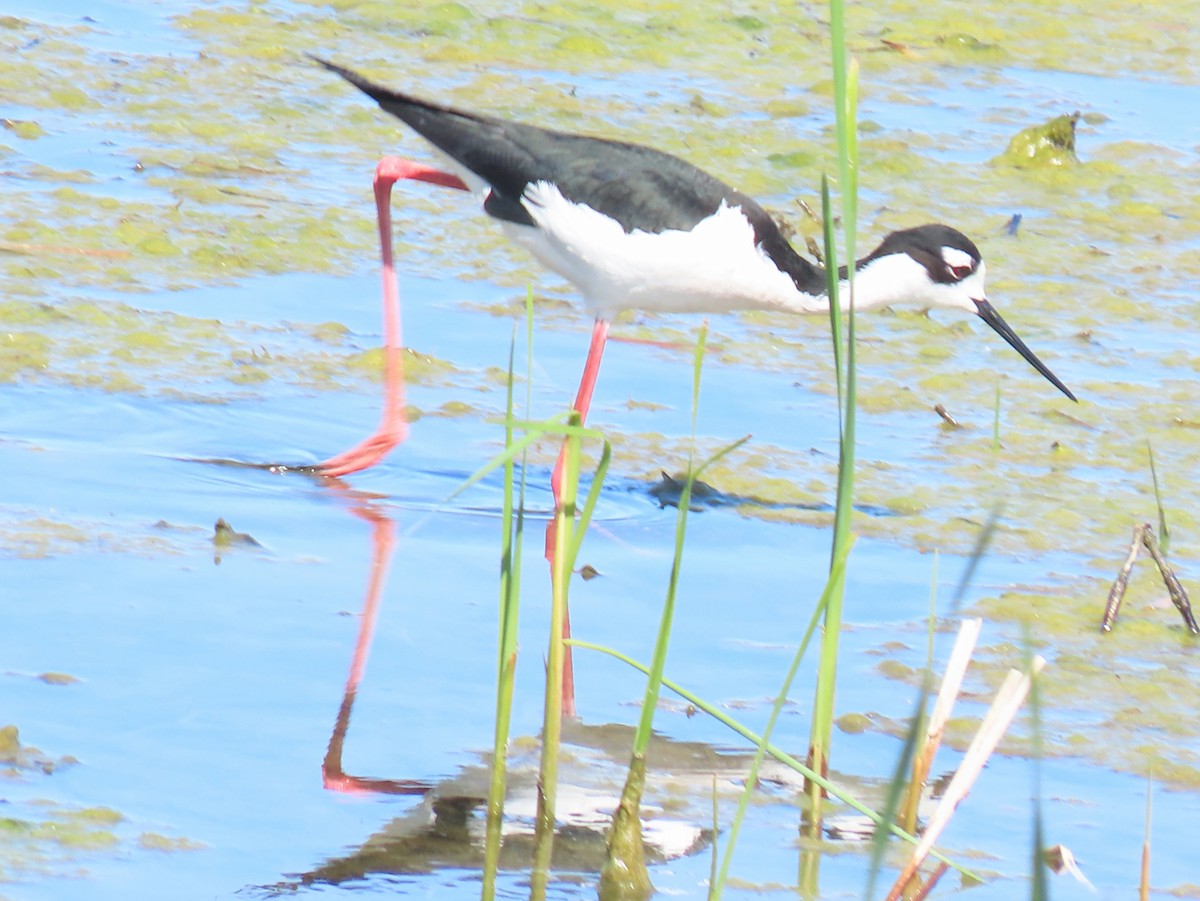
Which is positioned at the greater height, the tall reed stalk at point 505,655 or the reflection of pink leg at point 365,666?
the tall reed stalk at point 505,655

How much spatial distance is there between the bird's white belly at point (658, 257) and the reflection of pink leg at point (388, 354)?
1.37 feet

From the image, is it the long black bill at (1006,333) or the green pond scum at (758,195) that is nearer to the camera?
the green pond scum at (758,195)

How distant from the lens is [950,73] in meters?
9.75

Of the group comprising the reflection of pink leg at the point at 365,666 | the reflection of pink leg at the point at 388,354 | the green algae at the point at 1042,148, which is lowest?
the reflection of pink leg at the point at 365,666

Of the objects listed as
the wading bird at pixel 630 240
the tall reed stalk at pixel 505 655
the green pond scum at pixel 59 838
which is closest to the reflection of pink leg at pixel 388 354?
the wading bird at pixel 630 240

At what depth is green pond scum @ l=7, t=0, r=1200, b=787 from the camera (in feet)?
17.1

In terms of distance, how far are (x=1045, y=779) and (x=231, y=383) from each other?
268 centimetres

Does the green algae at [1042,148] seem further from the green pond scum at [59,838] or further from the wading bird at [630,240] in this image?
the green pond scum at [59,838]

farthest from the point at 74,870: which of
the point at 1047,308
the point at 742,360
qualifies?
the point at 1047,308

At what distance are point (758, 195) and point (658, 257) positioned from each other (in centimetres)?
261

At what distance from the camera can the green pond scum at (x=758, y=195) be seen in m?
5.21

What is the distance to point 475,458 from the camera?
522 cm

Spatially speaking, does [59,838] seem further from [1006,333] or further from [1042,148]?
[1042,148]

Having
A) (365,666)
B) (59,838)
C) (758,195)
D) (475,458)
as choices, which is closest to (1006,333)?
(475,458)
